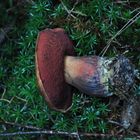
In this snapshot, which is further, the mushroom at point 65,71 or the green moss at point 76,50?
the green moss at point 76,50

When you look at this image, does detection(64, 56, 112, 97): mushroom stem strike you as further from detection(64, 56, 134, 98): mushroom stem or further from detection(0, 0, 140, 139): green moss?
detection(0, 0, 140, 139): green moss

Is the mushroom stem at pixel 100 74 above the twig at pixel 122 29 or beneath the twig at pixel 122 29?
beneath

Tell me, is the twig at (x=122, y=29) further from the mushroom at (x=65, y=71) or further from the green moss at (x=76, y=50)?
the mushroom at (x=65, y=71)

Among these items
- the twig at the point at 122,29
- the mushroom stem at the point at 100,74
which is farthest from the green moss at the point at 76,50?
the mushroom stem at the point at 100,74

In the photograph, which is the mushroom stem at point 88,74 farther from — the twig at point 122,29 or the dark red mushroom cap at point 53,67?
the twig at point 122,29

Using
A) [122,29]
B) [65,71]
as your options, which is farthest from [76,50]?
[122,29]

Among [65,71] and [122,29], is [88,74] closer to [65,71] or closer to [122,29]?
[65,71]

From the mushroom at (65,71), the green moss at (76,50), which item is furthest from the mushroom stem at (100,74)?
the green moss at (76,50)
